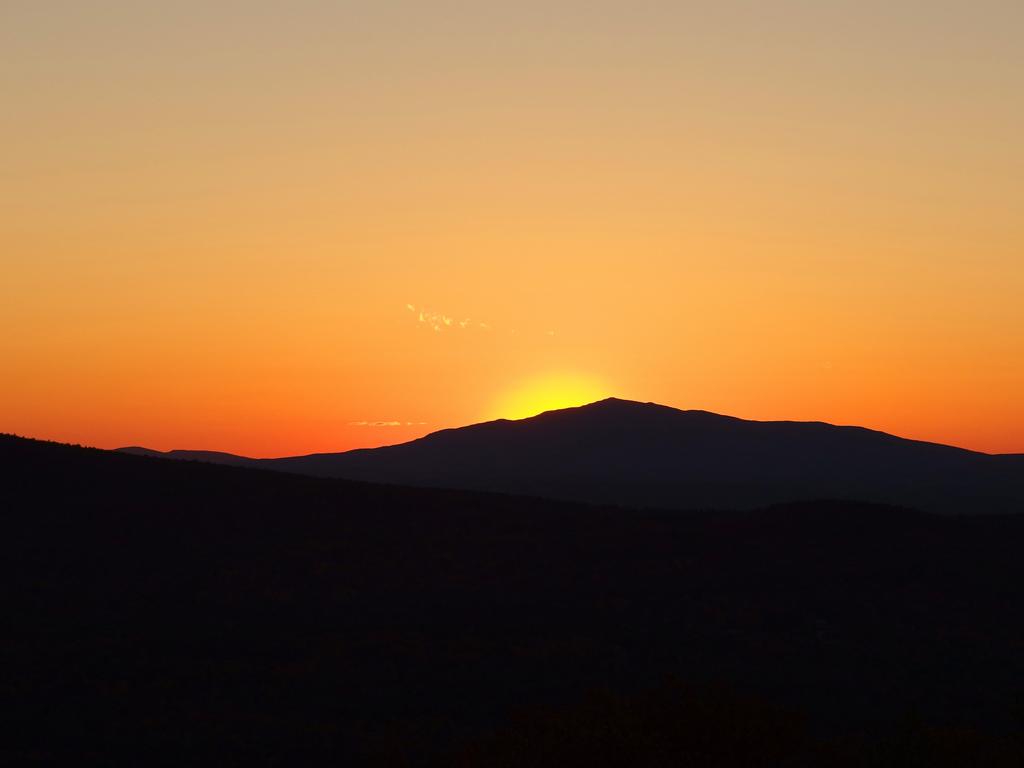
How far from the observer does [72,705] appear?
2644 centimetres

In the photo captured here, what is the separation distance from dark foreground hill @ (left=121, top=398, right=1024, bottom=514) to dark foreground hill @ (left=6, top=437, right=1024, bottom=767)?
73913 mm

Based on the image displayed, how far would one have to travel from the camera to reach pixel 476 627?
115 feet

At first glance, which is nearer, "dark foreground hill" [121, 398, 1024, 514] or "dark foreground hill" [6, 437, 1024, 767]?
"dark foreground hill" [6, 437, 1024, 767]

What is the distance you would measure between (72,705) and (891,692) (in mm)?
→ 20040

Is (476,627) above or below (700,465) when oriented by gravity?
below

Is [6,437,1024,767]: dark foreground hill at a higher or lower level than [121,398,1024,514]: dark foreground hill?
lower

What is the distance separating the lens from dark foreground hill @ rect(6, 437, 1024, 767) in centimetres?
2064

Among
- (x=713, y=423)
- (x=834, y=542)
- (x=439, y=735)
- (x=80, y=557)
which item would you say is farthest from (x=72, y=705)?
(x=713, y=423)

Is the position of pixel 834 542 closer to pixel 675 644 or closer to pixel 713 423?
pixel 675 644

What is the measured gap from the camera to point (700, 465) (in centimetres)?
17225

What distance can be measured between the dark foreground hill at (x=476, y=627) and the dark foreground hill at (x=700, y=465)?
73.9m

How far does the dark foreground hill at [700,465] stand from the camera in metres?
137

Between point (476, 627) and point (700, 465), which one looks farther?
point (700, 465)

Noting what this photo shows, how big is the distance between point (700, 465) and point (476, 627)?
14037 cm
